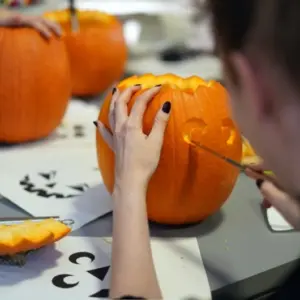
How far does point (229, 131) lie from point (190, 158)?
0.07 metres

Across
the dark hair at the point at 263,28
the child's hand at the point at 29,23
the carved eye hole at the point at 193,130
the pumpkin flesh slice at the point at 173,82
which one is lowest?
the dark hair at the point at 263,28

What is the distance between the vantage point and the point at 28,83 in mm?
1128

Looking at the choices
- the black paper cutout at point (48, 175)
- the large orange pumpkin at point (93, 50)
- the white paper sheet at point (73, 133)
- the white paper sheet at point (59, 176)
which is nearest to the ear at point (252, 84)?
the white paper sheet at point (59, 176)

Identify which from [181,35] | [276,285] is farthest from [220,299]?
[181,35]

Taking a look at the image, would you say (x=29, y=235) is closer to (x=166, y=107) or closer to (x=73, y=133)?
(x=166, y=107)

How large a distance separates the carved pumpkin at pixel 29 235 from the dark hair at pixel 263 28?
344 millimetres

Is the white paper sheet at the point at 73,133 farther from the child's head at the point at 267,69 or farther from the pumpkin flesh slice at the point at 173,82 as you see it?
the child's head at the point at 267,69

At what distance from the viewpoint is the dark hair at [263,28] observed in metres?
0.49

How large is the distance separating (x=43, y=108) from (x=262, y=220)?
1.55ft

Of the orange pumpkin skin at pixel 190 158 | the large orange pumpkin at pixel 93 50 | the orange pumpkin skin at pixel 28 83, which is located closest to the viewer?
the orange pumpkin skin at pixel 190 158

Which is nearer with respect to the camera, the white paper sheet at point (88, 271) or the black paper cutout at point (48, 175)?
the white paper sheet at point (88, 271)

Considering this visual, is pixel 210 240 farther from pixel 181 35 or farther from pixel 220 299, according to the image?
pixel 181 35

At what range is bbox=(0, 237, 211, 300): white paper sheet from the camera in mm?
723

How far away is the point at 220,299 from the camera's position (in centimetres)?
75
